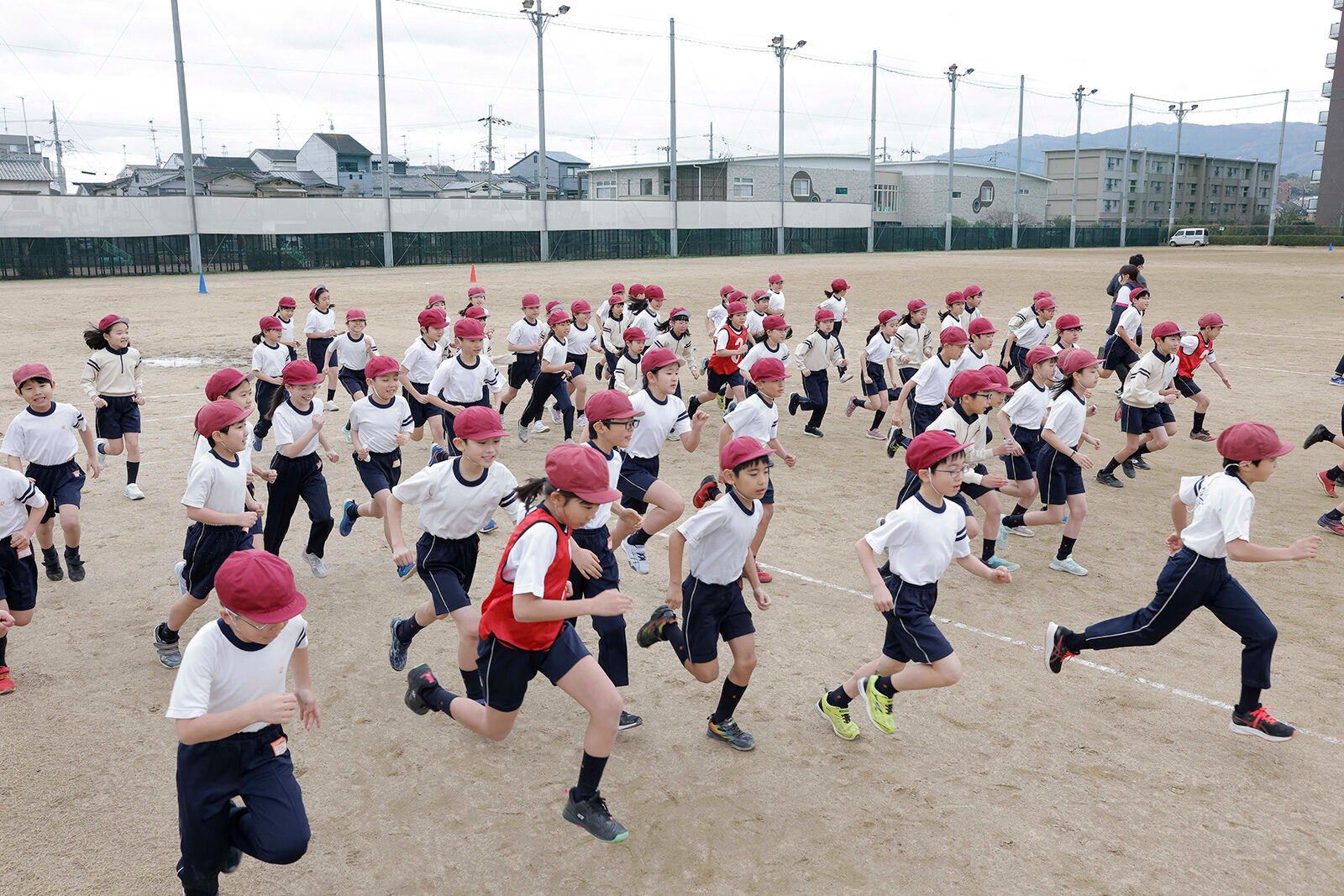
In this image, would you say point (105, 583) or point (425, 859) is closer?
point (425, 859)

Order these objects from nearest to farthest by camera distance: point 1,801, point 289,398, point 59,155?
point 1,801 < point 289,398 < point 59,155

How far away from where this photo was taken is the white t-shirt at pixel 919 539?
16.5ft

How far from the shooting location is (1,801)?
4.54 m

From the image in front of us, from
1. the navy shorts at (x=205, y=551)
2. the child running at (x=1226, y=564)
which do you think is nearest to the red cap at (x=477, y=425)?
the navy shorts at (x=205, y=551)

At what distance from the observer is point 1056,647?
19.1 feet

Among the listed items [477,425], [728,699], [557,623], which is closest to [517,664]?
[557,623]

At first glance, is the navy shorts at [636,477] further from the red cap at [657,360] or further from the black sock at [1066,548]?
the black sock at [1066,548]

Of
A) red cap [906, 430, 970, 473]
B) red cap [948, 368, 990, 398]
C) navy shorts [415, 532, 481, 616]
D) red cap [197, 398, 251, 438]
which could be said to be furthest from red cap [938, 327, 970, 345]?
red cap [197, 398, 251, 438]

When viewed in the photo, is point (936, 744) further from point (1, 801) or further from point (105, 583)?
point (105, 583)

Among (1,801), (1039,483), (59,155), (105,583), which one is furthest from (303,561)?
(59,155)

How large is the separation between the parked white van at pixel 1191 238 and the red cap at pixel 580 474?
270 feet

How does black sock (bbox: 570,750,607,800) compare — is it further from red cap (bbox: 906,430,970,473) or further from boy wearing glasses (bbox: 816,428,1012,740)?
red cap (bbox: 906,430,970,473)

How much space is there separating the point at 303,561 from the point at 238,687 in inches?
184

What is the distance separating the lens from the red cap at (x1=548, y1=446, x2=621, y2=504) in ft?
13.4
